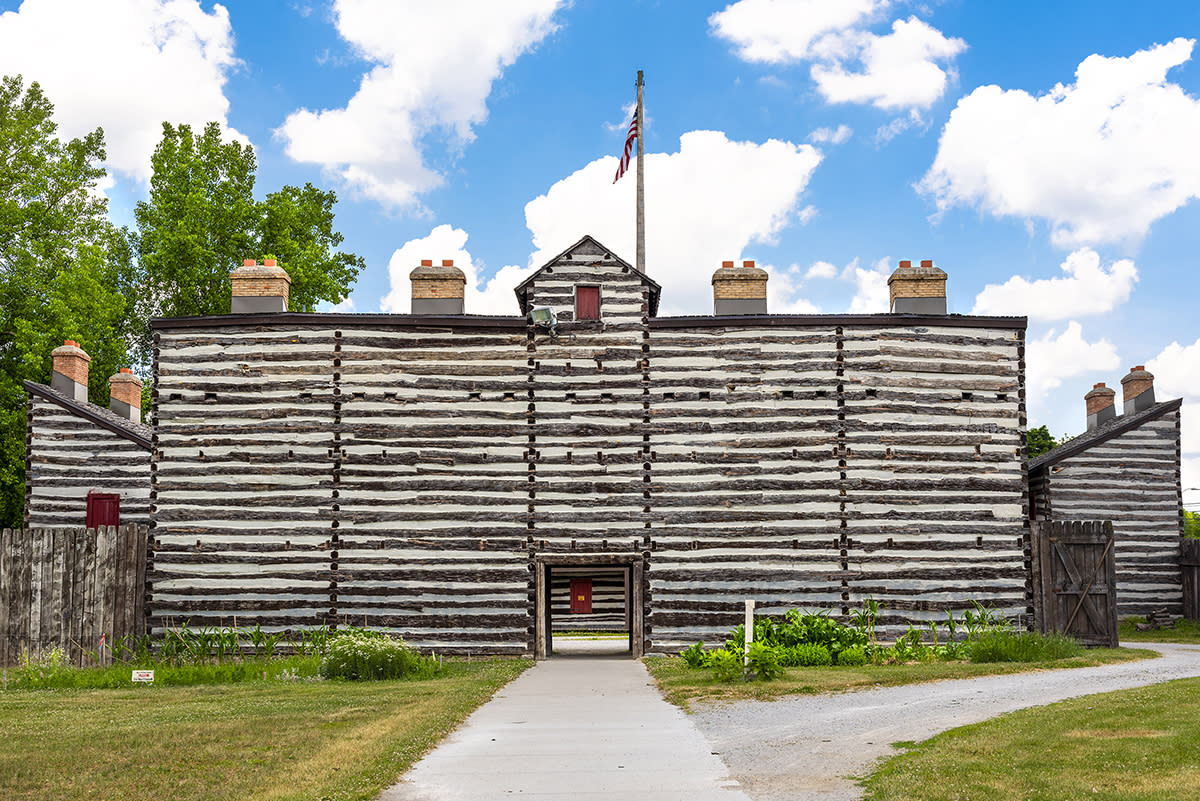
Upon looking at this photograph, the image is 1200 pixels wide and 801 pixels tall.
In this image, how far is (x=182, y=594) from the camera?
20.6m

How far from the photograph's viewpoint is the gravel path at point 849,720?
7949 mm

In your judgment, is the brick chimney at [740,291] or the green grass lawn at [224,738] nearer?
the green grass lawn at [224,738]

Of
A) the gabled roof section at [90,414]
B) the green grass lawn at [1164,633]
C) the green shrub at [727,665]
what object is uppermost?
the gabled roof section at [90,414]

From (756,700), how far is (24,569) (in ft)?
45.4

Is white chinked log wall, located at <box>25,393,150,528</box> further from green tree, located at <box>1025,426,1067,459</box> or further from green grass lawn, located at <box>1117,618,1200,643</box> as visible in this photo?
green tree, located at <box>1025,426,1067,459</box>

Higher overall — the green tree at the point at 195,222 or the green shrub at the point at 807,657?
the green tree at the point at 195,222

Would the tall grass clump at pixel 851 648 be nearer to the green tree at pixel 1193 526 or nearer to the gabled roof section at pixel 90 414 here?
the gabled roof section at pixel 90 414

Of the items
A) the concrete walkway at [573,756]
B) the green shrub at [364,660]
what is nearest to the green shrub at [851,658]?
the concrete walkway at [573,756]

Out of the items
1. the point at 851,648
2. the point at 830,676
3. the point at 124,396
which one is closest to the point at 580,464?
the point at 851,648

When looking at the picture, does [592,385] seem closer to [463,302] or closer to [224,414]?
[463,302]

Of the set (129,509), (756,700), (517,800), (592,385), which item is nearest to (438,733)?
(517,800)

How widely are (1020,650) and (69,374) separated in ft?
76.3

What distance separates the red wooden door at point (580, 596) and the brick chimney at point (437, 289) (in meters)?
9.79

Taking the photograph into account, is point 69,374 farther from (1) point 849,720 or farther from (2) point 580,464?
(1) point 849,720
